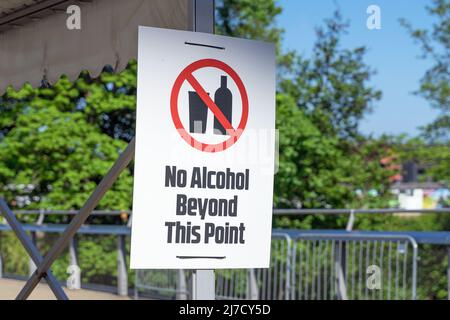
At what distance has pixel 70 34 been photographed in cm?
553

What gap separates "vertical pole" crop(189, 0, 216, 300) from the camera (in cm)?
381

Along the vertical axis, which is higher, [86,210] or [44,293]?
[86,210]

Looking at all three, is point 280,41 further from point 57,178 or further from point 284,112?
point 57,178

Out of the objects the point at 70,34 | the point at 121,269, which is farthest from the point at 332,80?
the point at 70,34

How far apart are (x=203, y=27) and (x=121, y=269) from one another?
373 inches

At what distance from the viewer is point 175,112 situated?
3.24m

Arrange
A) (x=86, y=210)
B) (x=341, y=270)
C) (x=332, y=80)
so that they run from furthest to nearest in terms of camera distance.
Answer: (x=332, y=80), (x=341, y=270), (x=86, y=210)

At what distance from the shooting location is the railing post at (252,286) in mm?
11383

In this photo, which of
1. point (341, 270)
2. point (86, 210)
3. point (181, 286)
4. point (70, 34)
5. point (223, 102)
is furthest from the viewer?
point (181, 286)

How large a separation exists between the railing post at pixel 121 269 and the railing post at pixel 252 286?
7.33 feet

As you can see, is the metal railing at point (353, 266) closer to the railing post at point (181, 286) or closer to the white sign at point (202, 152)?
the railing post at point (181, 286)

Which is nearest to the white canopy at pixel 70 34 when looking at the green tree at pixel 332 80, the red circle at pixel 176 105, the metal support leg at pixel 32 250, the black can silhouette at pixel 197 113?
the red circle at pixel 176 105

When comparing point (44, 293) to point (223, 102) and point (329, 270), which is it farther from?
point (223, 102)

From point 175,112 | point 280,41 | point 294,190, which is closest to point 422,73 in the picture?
point 280,41
